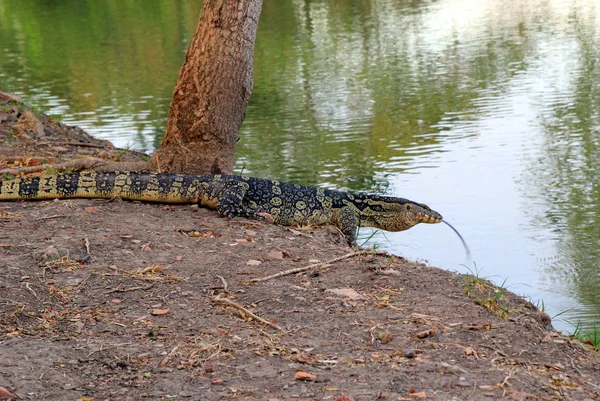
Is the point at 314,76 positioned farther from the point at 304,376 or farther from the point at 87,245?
the point at 304,376

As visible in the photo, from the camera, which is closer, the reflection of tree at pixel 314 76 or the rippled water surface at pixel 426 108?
the rippled water surface at pixel 426 108

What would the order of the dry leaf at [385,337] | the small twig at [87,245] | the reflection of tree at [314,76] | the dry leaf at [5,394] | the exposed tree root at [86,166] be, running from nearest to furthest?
the dry leaf at [5,394] < the dry leaf at [385,337] < the small twig at [87,245] < the exposed tree root at [86,166] < the reflection of tree at [314,76]

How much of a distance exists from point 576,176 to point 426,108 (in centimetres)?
405

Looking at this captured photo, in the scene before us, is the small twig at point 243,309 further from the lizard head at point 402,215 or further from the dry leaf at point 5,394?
the lizard head at point 402,215

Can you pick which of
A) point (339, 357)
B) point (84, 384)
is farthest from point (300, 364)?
point (84, 384)

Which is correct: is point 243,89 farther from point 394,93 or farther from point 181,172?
point 394,93

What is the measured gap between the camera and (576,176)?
412 inches

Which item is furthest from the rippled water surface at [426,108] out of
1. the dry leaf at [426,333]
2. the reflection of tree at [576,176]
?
the dry leaf at [426,333]

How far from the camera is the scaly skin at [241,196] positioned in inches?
287

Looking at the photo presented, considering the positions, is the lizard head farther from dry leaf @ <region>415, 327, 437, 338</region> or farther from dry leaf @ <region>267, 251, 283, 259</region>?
dry leaf @ <region>415, 327, 437, 338</region>

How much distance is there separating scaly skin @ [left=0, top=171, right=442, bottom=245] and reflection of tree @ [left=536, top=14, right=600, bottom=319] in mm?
1397

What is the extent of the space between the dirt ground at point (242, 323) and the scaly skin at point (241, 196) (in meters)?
0.38

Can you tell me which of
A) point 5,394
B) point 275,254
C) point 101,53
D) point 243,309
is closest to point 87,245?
point 275,254

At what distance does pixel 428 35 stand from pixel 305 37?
10.1 ft
